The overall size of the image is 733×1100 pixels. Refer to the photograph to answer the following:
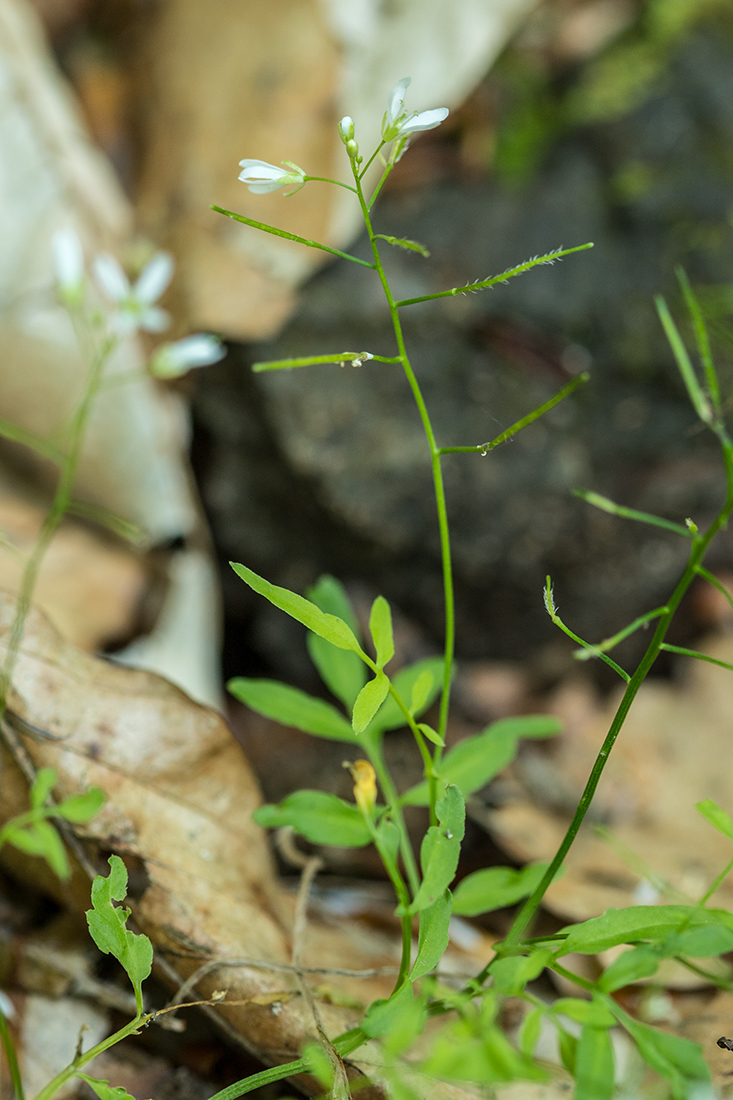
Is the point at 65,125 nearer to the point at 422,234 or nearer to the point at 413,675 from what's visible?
the point at 422,234

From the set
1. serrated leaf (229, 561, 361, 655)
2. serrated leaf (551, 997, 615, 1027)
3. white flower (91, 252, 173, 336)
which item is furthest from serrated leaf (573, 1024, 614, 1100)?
white flower (91, 252, 173, 336)

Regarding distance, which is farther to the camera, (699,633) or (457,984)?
(699,633)

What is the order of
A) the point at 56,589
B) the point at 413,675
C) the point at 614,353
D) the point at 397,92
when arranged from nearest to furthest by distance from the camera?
the point at 397,92 → the point at 413,675 → the point at 56,589 → the point at 614,353

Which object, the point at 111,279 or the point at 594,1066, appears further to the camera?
the point at 111,279

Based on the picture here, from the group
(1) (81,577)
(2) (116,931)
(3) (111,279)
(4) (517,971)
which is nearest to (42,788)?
(2) (116,931)

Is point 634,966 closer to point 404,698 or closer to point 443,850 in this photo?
point 443,850

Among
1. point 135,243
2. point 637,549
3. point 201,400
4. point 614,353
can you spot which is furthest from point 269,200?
point 637,549
